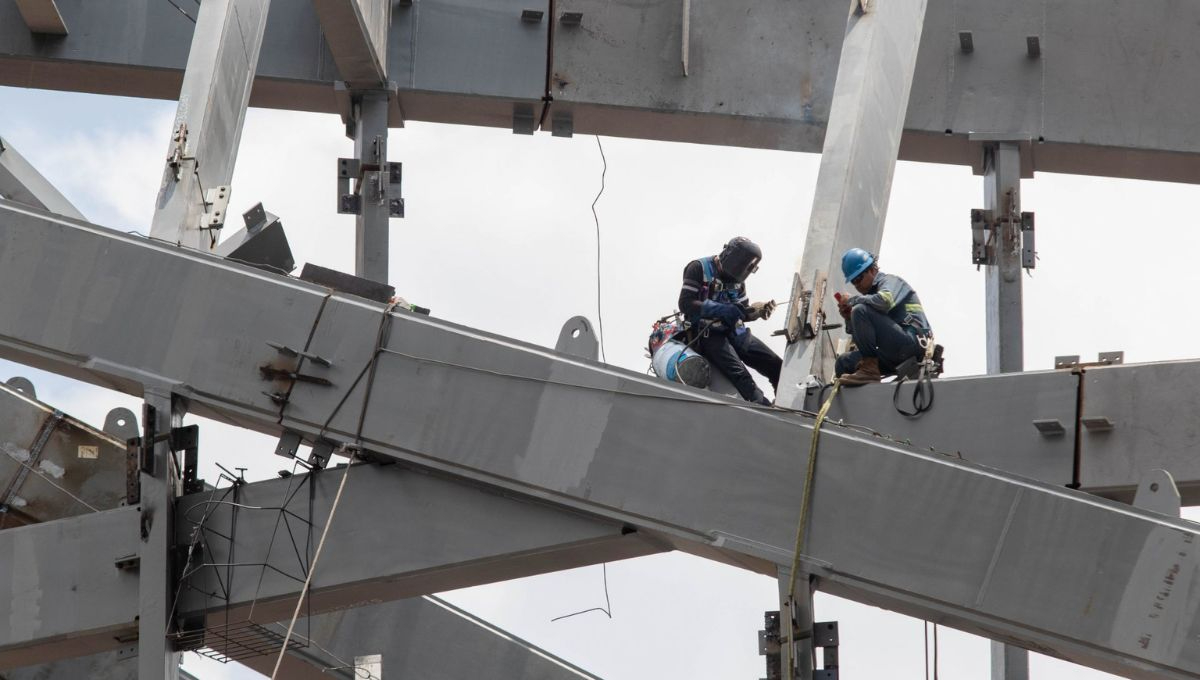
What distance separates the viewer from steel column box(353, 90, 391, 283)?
54.1 ft

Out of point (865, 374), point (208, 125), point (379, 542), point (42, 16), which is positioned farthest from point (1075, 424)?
point (42, 16)

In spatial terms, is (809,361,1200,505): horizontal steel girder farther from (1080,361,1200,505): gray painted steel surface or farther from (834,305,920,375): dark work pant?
(834,305,920,375): dark work pant

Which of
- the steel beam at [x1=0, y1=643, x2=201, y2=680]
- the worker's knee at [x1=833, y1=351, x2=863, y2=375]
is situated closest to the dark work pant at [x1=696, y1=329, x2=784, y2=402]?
the worker's knee at [x1=833, y1=351, x2=863, y2=375]

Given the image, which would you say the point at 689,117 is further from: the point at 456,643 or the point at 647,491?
the point at 647,491

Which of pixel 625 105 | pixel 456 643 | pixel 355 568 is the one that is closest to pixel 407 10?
pixel 625 105

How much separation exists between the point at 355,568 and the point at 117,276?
84.3 inches

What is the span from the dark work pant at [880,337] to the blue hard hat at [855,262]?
0.39m

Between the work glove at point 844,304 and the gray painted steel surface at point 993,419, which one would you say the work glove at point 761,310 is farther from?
the gray painted steel surface at point 993,419

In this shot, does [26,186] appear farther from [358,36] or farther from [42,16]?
[42,16]

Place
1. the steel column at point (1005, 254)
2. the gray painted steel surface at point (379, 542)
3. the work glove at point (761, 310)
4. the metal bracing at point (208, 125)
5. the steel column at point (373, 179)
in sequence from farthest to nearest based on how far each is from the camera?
the steel column at point (1005, 254)
the steel column at point (373, 179)
the work glove at point (761, 310)
the metal bracing at point (208, 125)
the gray painted steel surface at point (379, 542)

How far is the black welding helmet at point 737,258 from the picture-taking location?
1278cm

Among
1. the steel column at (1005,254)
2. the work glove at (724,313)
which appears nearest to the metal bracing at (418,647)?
the work glove at (724,313)

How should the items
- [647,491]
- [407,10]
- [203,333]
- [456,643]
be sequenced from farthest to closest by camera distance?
[407,10]
[456,643]
[203,333]
[647,491]

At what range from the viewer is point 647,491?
8.95m
